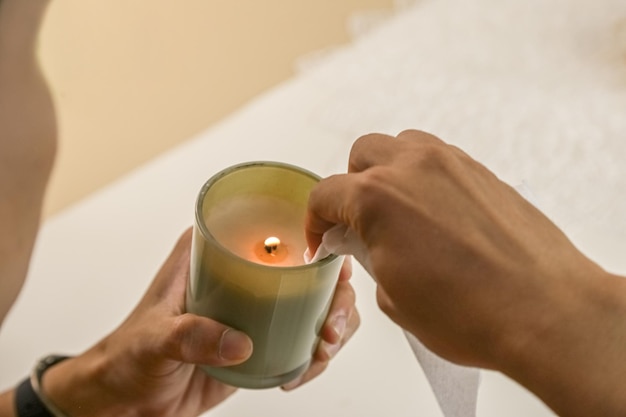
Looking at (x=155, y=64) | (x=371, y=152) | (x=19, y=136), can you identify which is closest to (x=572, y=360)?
(x=371, y=152)

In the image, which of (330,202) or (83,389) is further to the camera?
(83,389)

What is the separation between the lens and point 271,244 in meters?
0.53

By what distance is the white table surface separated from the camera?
27.6 inches

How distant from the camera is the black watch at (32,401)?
2.17 feet

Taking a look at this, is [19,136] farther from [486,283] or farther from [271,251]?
[486,283]

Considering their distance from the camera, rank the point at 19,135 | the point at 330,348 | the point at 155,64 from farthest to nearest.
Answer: the point at 155,64 → the point at 19,135 → the point at 330,348

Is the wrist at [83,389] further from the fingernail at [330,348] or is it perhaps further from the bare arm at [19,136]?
the fingernail at [330,348]

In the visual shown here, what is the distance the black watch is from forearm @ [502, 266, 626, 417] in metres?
0.43

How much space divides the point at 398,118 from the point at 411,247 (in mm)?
541

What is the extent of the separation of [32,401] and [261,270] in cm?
32

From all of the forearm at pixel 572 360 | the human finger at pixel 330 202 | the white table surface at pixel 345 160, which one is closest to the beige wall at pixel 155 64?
the white table surface at pixel 345 160

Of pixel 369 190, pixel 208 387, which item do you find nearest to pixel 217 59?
pixel 208 387

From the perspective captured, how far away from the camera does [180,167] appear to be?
90 centimetres

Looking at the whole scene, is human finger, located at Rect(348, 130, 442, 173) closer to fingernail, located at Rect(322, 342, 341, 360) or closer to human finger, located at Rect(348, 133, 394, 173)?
human finger, located at Rect(348, 133, 394, 173)
